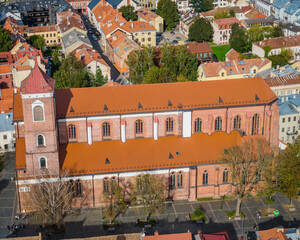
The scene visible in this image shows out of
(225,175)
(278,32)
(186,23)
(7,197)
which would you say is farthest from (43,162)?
(186,23)

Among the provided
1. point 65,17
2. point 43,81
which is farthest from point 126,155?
point 65,17

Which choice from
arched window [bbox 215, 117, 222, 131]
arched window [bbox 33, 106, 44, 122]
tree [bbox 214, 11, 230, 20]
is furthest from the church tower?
tree [bbox 214, 11, 230, 20]

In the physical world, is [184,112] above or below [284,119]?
above

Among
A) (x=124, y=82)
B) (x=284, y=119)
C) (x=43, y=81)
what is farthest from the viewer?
(x=124, y=82)

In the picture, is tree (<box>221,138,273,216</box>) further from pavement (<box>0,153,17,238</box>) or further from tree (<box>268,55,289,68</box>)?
tree (<box>268,55,289,68</box>)

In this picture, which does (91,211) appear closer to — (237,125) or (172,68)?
(237,125)

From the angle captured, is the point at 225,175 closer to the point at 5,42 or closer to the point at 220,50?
the point at 5,42

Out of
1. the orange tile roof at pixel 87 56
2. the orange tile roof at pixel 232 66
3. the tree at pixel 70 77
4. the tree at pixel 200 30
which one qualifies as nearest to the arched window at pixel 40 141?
the tree at pixel 70 77
